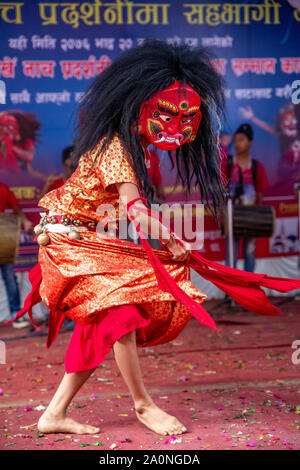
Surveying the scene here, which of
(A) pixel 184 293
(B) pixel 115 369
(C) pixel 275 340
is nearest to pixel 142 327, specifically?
(A) pixel 184 293

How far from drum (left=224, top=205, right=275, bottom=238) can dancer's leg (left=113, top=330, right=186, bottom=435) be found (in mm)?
3483

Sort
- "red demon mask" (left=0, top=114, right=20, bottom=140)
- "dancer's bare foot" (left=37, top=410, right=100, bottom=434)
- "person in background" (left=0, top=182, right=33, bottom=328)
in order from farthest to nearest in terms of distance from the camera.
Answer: "red demon mask" (left=0, top=114, right=20, bottom=140) < "person in background" (left=0, top=182, right=33, bottom=328) < "dancer's bare foot" (left=37, top=410, right=100, bottom=434)

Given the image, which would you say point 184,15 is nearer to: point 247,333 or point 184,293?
point 247,333

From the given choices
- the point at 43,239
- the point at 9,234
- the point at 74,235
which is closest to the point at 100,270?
the point at 74,235

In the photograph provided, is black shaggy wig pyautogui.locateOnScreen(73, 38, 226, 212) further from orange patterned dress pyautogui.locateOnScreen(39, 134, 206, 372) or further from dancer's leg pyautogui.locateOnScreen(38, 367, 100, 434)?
dancer's leg pyautogui.locateOnScreen(38, 367, 100, 434)

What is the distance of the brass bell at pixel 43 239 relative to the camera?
126 inches

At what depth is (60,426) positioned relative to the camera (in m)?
3.20

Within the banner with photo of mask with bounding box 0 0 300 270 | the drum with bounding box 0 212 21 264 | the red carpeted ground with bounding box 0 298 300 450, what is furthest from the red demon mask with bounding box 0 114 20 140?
the red carpeted ground with bounding box 0 298 300 450

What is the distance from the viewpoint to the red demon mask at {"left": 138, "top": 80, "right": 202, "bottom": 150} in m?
3.10

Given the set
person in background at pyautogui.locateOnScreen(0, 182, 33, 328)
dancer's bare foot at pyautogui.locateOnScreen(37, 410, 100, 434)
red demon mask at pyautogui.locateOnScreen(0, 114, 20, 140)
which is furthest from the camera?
red demon mask at pyautogui.locateOnScreen(0, 114, 20, 140)

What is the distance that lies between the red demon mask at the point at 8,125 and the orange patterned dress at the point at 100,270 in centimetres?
319

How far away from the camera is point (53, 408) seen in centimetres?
323

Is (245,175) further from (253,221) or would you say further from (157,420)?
(157,420)

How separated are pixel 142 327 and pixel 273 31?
4578 millimetres
